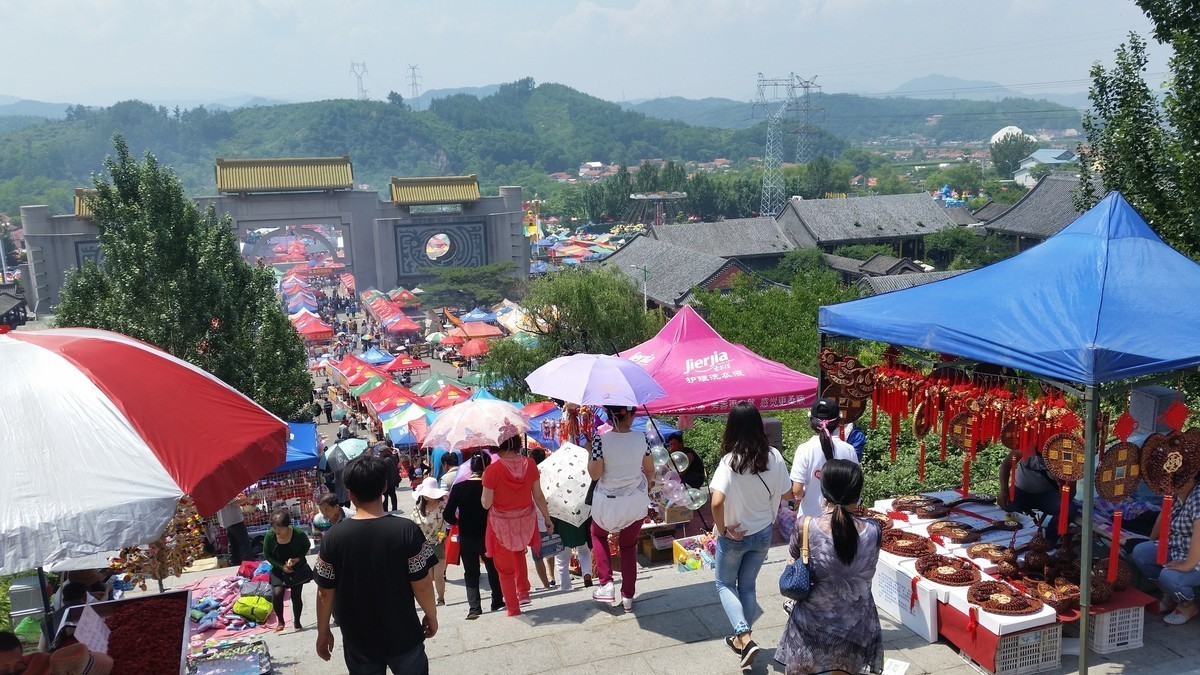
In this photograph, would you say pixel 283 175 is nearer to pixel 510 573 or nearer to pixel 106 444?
pixel 510 573

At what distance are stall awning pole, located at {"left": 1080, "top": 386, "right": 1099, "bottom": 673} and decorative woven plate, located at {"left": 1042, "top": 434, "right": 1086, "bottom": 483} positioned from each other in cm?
17

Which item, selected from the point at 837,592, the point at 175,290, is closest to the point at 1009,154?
the point at 175,290

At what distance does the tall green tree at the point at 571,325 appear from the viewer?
67.6 feet

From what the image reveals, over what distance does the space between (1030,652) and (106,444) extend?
13.3 ft

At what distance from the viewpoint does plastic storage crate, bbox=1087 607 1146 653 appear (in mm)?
4316

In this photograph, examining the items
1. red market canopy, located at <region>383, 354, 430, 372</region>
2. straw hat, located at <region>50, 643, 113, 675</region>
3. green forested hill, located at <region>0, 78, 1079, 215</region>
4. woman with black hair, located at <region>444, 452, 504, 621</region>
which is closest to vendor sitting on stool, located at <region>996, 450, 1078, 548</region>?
woman with black hair, located at <region>444, 452, 504, 621</region>

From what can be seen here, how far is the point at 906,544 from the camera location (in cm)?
491

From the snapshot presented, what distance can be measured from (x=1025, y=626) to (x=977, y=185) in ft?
373

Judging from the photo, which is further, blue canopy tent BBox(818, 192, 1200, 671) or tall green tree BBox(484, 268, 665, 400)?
tall green tree BBox(484, 268, 665, 400)

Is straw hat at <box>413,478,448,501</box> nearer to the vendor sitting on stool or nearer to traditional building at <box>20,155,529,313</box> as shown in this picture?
the vendor sitting on stool

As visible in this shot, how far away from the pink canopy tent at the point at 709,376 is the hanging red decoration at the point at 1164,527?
12.7ft

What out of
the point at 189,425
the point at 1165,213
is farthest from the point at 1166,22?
the point at 189,425

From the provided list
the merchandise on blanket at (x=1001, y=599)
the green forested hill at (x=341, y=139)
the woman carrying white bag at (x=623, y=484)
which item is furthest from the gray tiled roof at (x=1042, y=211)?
the green forested hill at (x=341, y=139)

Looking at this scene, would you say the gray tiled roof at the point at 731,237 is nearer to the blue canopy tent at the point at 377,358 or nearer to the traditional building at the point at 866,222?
the traditional building at the point at 866,222
